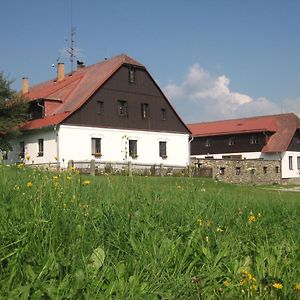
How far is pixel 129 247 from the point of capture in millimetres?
4648

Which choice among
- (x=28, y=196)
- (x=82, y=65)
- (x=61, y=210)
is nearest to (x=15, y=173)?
Result: (x=28, y=196)

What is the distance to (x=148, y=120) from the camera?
43375mm

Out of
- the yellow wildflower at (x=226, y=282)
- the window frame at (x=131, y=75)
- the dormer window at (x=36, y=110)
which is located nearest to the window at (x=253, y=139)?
the window frame at (x=131, y=75)

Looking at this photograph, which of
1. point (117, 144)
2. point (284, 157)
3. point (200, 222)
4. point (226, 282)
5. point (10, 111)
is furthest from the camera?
point (284, 157)

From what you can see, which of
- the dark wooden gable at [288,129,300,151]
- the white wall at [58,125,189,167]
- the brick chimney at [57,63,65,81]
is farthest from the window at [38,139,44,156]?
the dark wooden gable at [288,129,300,151]

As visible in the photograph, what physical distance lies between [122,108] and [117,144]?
319 cm

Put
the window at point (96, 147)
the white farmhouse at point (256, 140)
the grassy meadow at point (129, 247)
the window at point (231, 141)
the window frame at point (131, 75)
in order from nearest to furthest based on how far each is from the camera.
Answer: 1. the grassy meadow at point (129, 247)
2. the window at point (96, 147)
3. the window frame at point (131, 75)
4. the white farmhouse at point (256, 140)
5. the window at point (231, 141)

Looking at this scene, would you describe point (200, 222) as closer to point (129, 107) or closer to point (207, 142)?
point (129, 107)

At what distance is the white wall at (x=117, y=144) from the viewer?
125ft

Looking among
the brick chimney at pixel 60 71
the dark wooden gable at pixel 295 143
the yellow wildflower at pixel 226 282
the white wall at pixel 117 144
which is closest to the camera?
the yellow wildflower at pixel 226 282

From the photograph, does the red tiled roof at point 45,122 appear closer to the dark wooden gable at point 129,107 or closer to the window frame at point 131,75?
the dark wooden gable at point 129,107

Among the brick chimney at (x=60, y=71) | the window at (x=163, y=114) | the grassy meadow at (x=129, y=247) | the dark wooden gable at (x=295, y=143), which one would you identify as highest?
the brick chimney at (x=60, y=71)

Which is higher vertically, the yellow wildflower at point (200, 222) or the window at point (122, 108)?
the window at point (122, 108)

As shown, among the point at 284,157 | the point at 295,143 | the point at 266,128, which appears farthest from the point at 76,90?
the point at 295,143
